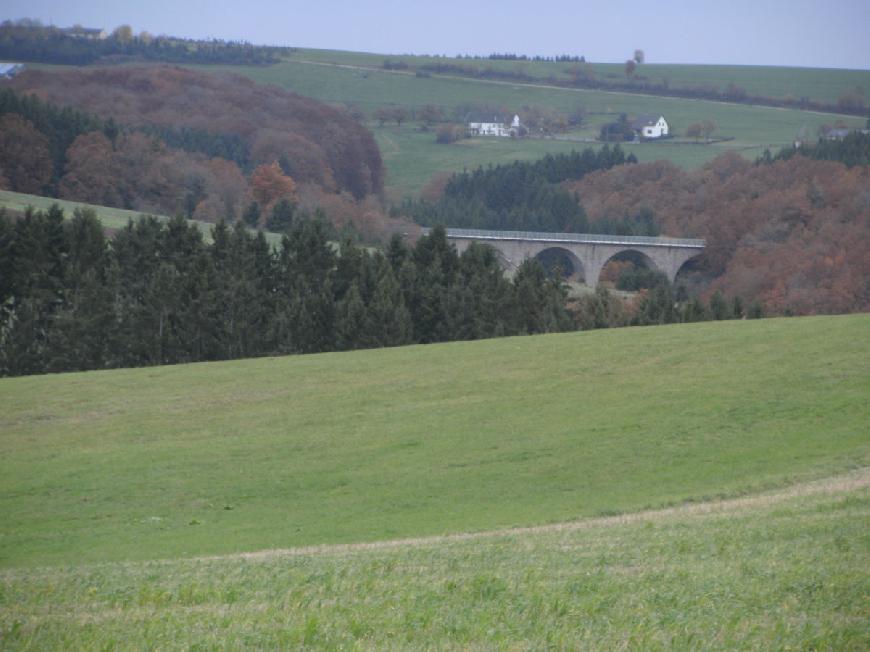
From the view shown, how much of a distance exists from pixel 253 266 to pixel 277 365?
19999 mm

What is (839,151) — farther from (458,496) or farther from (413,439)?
(458,496)

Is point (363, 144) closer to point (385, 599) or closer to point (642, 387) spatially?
point (642, 387)

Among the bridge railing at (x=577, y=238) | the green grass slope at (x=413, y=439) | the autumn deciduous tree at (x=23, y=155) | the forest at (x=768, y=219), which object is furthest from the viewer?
the bridge railing at (x=577, y=238)

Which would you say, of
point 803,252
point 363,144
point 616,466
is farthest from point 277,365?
point 363,144

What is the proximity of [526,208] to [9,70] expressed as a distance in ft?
285

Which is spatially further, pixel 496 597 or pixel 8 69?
pixel 8 69

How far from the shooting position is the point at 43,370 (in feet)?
184

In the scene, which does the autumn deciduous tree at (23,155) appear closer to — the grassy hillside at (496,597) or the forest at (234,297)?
the forest at (234,297)

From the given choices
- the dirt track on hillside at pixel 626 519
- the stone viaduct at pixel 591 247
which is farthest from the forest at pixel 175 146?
the dirt track on hillside at pixel 626 519

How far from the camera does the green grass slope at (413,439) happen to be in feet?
77.8

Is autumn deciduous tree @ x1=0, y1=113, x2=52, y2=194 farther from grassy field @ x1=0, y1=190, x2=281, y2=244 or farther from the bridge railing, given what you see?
the bridge railing

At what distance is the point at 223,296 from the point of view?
60.3m

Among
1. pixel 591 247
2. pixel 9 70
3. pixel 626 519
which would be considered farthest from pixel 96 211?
pixel 9 70

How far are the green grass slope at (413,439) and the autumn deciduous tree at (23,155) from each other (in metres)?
81.5
